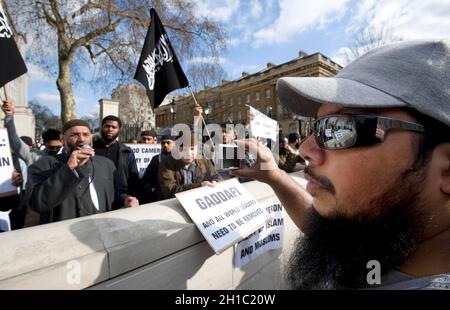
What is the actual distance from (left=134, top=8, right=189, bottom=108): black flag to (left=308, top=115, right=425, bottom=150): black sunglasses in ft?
10.7

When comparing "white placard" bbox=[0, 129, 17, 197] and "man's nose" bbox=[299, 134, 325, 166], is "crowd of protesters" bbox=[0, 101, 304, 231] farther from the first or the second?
"man's nose" bbox=[299, 134, 325, 166]

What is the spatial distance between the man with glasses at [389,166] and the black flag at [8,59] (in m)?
3.21

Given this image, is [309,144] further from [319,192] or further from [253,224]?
[253,224]

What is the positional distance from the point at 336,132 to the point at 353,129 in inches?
2.4

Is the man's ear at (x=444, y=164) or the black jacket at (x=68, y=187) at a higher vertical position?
the man's ear at (x=444, y=164)

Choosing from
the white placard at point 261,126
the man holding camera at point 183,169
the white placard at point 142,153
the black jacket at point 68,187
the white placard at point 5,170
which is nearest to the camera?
the black jacket at point 68,187

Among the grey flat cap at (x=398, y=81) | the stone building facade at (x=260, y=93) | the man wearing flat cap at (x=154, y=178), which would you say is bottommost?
the man wearing flat cap at (x=154, y=178)

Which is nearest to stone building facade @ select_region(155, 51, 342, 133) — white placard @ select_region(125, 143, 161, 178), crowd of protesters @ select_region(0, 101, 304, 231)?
white placard @ select_region(125, 143, 161, 178)

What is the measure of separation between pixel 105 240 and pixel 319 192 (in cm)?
85

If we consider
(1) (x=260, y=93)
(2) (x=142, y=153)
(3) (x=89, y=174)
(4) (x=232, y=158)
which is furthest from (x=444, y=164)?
(1) (x=260, y=93)

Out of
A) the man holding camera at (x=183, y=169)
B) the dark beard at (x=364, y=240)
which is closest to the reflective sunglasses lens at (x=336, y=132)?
the dark beard at (x=364, y=240)

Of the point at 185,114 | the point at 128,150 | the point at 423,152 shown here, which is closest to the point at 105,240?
the point at 423,152

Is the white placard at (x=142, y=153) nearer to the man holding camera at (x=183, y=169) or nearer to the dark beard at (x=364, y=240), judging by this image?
the man holding camera at (x=183, y=169)

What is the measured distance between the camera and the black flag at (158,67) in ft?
13.3
